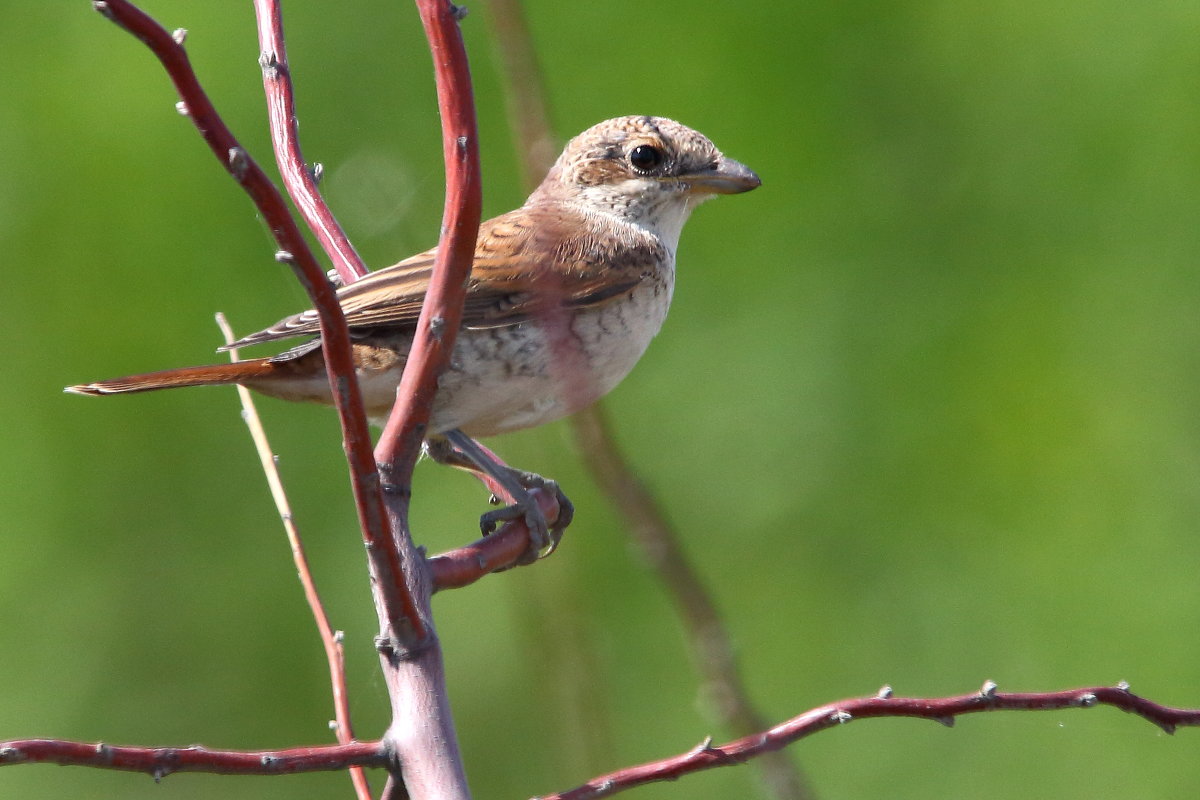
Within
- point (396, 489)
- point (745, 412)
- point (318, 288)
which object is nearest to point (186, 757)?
point (396, 489)

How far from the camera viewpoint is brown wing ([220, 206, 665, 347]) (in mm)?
2676

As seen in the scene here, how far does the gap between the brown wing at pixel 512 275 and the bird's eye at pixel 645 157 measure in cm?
18

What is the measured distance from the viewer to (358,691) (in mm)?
4531

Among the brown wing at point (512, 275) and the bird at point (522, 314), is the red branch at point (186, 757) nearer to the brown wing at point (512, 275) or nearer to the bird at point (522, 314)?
the bird at point (522, 314)

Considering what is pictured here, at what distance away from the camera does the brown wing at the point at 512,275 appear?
2.68 meters

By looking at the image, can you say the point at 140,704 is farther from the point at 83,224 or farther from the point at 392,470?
the point at 392,470

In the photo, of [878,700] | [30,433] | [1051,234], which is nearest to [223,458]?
[30,433]

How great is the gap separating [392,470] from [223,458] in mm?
3081

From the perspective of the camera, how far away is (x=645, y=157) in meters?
3.35

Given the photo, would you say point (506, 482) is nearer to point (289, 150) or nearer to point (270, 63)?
point (289, 150)

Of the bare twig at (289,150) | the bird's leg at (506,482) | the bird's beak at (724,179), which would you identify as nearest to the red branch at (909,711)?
the bird's leg at (506,482)

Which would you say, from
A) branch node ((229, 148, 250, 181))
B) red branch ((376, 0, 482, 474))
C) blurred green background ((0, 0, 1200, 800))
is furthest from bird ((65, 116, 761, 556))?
blurred green background ((0, 0, 1200, 800))

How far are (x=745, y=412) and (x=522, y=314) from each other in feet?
7.45

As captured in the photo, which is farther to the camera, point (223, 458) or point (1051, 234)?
point (1051, 234)
